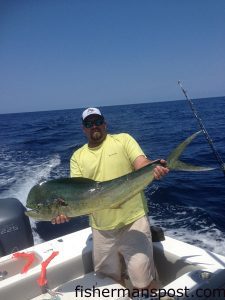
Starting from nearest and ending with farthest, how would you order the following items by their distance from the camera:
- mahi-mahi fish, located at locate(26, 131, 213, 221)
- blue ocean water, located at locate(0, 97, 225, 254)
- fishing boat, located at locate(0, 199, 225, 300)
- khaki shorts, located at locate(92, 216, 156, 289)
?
mahi-mahi fish, located at locate(26, 131, 213, 221), khaki shorts, located at locate(92, 216, 156, 289), fishing boat, located at locate(0, 199, 225, 300), blue ocean water, located at locate(0, 97, 225, 254)

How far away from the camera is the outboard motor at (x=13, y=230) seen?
12.8 feet

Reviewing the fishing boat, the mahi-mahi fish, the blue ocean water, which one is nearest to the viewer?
the mahi-mahi fish

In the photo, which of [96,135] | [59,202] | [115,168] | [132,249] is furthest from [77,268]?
[96,135]

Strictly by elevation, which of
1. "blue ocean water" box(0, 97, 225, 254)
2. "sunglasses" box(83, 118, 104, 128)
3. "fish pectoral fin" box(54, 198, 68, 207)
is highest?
"sunglasses" box(83, 118, 104, 128)

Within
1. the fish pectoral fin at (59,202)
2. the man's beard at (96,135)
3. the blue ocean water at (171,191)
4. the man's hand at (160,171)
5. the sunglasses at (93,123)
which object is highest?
the sunglasses at (93,123)

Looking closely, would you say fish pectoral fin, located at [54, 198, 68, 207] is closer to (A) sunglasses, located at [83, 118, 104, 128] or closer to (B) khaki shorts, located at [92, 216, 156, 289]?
(B) khaki shorts, located at [92, 216, 156, 289]

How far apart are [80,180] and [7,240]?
1607mm

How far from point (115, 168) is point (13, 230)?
162cm

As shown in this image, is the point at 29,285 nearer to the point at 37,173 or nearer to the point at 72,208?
the point at 72,208

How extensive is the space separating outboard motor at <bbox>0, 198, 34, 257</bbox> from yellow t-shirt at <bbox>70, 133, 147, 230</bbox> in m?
1.23

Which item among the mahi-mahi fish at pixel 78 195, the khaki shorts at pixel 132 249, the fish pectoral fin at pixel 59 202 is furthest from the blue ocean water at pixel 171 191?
the fish pectoral fin at pixel 59 202

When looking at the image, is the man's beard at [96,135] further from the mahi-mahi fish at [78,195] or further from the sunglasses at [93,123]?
the mahi-mahi fish at [78,195]

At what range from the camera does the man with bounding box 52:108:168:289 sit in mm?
3068

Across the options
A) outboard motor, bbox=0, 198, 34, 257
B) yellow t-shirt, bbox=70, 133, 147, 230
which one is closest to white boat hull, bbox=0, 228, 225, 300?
outboard motor, bbox=0, 198, 34, 257
